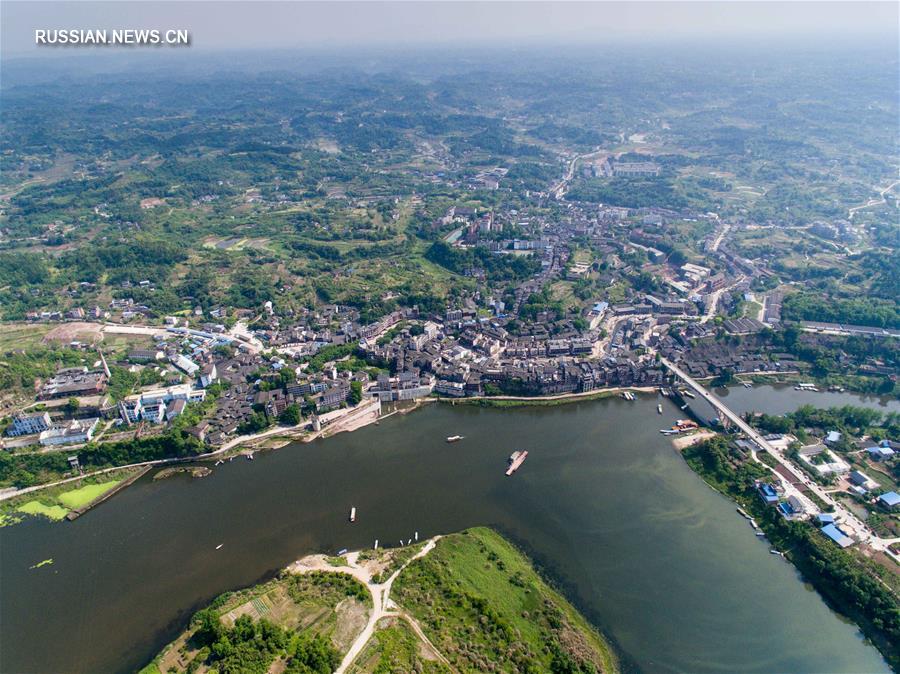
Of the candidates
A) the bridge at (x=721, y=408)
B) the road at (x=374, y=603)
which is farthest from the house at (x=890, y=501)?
the road at (x=374, y=603)

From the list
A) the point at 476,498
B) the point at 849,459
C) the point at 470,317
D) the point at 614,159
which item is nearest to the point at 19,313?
the point at 470,317

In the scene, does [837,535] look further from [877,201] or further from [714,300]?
[877,201]

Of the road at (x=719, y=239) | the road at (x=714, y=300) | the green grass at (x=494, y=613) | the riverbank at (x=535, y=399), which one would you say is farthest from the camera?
the road at (x=719, y=239)

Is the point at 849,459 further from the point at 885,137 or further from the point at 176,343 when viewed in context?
the point at 885,137

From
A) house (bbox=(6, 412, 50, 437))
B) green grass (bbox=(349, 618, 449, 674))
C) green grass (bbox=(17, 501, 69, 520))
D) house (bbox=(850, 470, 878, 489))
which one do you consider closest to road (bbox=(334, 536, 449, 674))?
green grass (bbox=(349, 618, 449, 674))

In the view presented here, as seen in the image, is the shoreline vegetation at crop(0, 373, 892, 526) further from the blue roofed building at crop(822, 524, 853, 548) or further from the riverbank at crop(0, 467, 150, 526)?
the blue roofed building at crop(822, 524, 853, 548)

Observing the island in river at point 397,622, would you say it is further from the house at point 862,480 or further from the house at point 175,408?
the house at point 862,480
